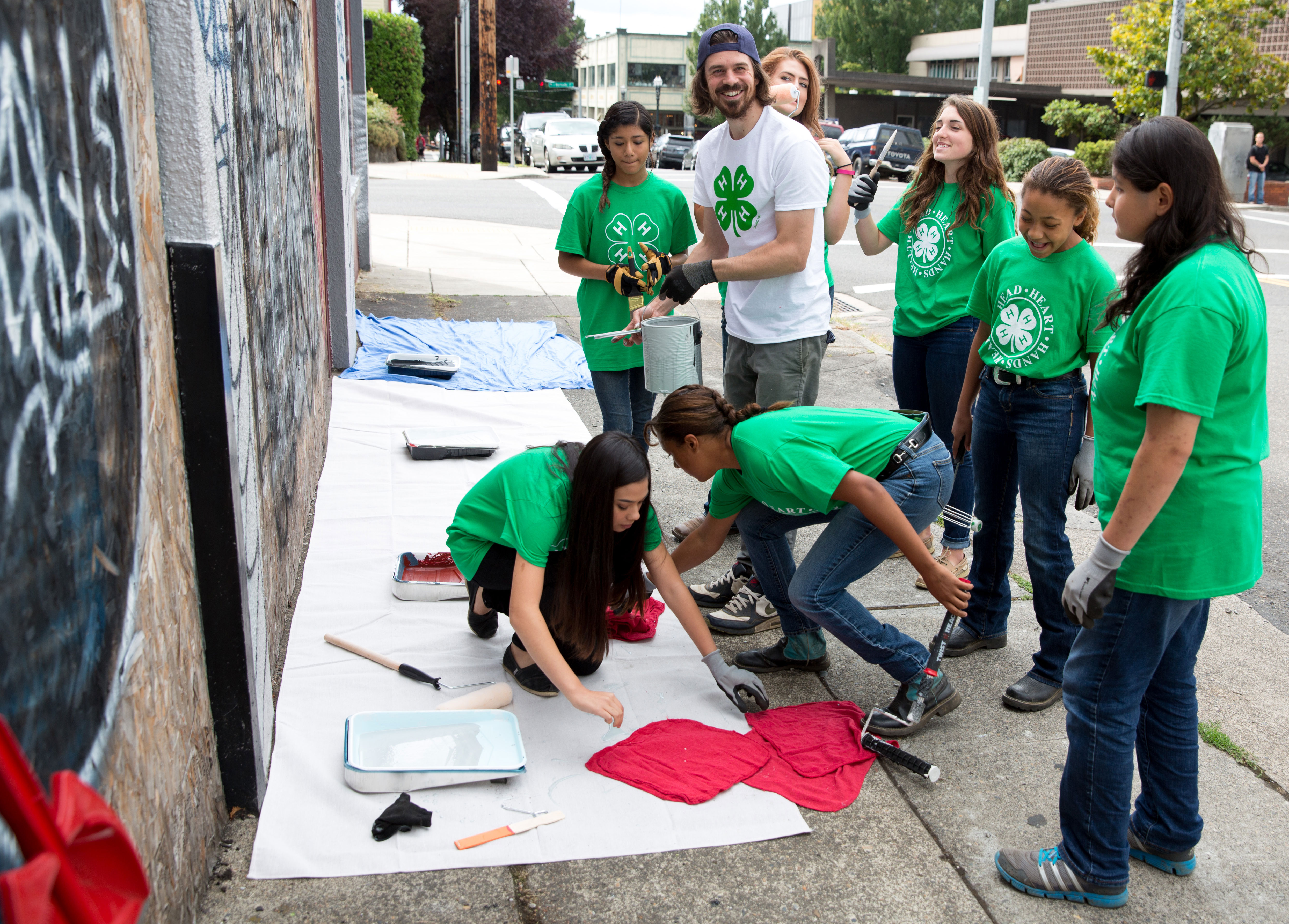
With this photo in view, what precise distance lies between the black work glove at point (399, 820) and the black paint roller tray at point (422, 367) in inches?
188

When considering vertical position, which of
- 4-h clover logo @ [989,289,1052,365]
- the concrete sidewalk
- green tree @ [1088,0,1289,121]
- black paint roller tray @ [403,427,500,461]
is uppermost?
green tree @ [1088,0,1289,121]

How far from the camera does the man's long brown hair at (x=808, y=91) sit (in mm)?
4543

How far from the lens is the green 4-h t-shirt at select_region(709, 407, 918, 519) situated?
2.88m

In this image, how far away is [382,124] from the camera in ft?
90.0

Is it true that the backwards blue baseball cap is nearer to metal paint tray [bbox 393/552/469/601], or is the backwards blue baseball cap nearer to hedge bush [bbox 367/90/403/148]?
metal paint tray [bbox 393/552/469/601]

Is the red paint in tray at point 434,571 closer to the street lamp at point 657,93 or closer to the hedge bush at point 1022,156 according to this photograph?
the hedge bush at point 1022,156

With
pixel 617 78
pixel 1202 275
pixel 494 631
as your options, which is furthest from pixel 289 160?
pixel 617 78

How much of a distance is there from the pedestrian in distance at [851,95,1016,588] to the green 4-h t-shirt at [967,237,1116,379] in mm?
345

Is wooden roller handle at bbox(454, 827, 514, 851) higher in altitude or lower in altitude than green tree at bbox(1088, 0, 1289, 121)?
lower

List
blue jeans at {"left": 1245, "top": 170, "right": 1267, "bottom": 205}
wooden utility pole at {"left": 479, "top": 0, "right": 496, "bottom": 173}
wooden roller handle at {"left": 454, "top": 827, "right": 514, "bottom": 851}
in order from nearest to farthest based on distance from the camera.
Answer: wooden roller handle at {"left": 454, "top": 827, "right": 514, "bottom": 851}
blue jeans at {"left": 1245, "top": 170, "right": 1267, "bottom": 205}
wooden utility pole at {"left": 479, "top": 0, "right": 496, "bottom": 173}

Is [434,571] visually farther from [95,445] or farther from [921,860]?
[95,445]

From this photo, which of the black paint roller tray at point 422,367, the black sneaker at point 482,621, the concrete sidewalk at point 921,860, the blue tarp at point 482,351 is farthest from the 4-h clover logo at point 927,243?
the black paint roller tray at point 422,367

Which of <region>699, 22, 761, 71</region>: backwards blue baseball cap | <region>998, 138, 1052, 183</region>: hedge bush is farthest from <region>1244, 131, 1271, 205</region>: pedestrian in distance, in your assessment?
<region>699, 22, 761, 71</region>: backwards blue baseball cap

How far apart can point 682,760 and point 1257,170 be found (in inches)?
954
